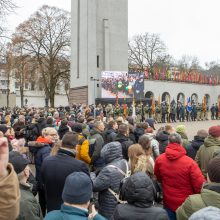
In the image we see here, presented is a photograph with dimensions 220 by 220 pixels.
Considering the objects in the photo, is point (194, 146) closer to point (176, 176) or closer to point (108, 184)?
point (176, 176)

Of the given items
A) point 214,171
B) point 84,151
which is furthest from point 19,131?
point 214,171

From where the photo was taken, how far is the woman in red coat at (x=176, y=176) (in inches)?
182

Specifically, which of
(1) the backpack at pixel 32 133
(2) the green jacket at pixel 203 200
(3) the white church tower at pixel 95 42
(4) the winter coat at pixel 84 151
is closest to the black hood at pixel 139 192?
(2) the green jacket at pixel 203 200

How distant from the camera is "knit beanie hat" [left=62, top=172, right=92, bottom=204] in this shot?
9.14 feet

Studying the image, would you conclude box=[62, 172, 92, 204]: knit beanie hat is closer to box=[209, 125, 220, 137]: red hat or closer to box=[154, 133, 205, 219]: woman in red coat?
box=[154, 133, 205, 219]: woman in red coat

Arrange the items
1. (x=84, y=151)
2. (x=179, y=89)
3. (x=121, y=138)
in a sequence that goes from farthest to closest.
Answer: (x=179, y=89), (x=121, y=138), (x=84, y=151)

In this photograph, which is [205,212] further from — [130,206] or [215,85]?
[215,85]

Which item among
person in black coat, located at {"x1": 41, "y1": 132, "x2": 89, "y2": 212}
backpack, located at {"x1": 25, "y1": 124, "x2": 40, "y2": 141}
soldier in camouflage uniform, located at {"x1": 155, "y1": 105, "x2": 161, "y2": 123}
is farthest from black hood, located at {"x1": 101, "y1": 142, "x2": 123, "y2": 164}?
soldier in camouflage uniform, located at {"x1": 155, "y1": 105, "x2": 161, "y2": 123}

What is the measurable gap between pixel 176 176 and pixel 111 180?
0.99m

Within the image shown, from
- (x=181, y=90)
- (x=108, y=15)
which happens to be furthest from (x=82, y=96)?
(x=181, y=90)

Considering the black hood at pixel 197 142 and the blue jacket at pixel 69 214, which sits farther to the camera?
the black hood at pixel 197 142

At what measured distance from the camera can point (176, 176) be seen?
471 cm

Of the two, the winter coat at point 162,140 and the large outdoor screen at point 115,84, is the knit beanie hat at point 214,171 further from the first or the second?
the large outdoor screen at point 115,84

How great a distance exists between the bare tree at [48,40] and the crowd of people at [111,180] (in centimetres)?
4067
